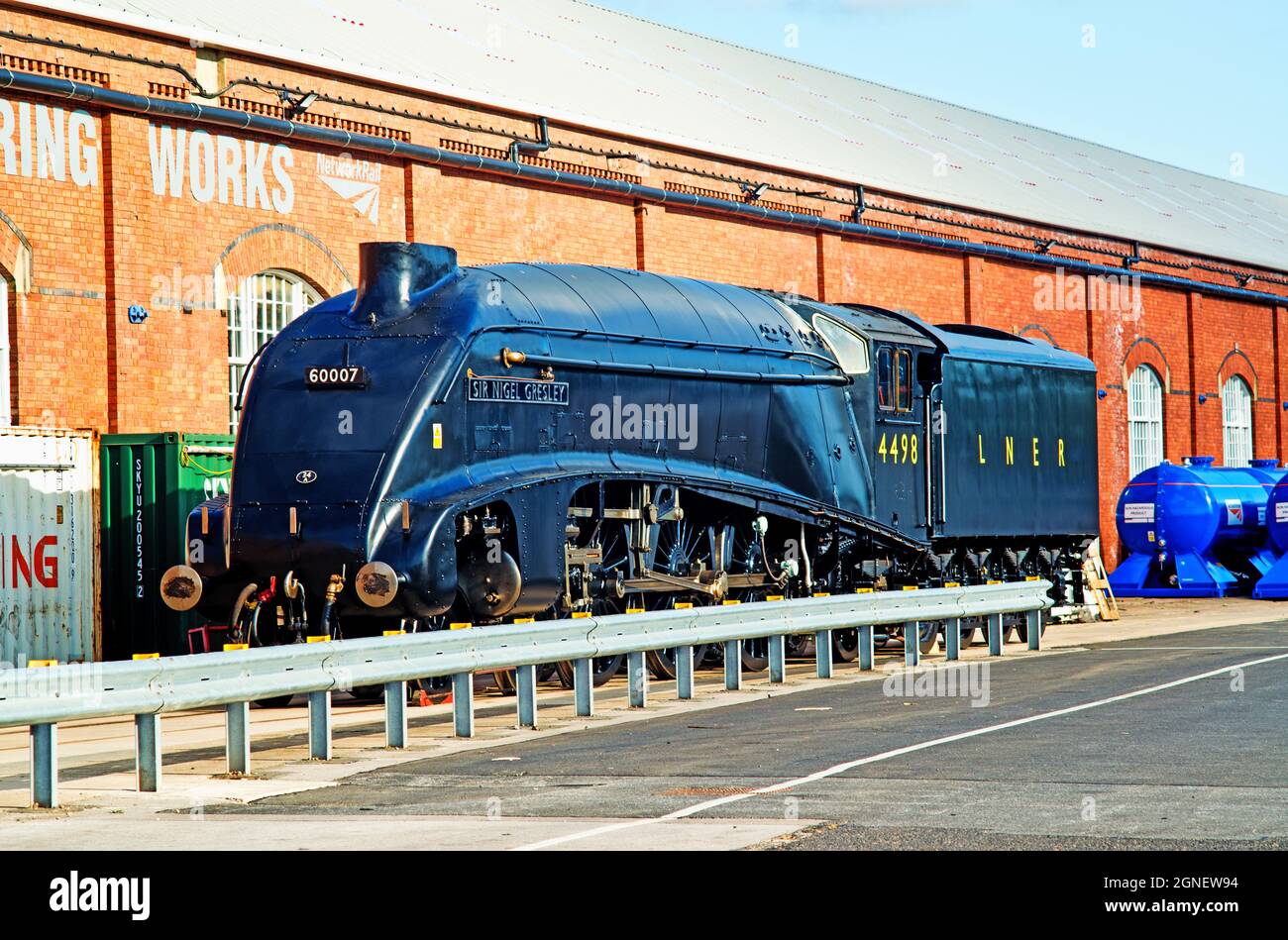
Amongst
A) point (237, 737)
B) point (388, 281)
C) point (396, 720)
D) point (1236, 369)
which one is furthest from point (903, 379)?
point (1236, 369)

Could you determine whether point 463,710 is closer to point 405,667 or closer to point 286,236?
point 405,667

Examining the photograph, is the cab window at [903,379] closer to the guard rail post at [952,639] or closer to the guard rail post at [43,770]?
the guard rail post at [952,639]

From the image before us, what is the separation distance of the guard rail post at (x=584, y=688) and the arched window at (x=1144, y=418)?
101ft

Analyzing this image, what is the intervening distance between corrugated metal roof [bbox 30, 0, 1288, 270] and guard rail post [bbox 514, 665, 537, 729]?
10.9 m

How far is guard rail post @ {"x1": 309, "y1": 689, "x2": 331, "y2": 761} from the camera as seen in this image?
12.1 m

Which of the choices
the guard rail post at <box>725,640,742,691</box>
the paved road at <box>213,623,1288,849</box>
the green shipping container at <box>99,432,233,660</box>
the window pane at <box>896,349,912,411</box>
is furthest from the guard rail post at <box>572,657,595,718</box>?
the window pane at <box>896,349,912,411</box>

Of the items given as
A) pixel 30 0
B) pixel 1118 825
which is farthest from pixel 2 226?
pixel 1118 825

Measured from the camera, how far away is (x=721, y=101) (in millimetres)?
34344

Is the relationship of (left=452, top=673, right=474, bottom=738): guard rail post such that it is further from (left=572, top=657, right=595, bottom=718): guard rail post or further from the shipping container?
the shipping container

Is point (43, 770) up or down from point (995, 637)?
up

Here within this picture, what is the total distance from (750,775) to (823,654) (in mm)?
7211

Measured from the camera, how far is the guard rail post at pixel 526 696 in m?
13.8

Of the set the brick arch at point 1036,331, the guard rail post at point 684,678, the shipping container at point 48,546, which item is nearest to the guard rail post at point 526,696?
the guard rail post at point 684,678

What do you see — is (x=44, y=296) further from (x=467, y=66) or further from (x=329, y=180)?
(x=467, y=66)
